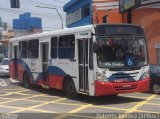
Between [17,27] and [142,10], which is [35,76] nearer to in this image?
[142,10]

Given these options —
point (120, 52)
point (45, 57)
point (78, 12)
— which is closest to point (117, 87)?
point (120, 52)

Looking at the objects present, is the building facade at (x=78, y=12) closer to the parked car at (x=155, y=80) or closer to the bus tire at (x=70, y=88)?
the parked car at (x=155, y=80)

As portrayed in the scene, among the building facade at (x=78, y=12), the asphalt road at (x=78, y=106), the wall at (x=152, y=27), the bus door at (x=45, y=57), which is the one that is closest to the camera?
the asphalt road at (x=78, y=106)

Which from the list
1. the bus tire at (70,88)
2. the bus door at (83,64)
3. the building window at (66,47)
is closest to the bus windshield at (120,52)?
the bus door at (83,64)

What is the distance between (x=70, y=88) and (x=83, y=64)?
1562 mm

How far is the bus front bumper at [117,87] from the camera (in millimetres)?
14055

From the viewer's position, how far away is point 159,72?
17.6 metres

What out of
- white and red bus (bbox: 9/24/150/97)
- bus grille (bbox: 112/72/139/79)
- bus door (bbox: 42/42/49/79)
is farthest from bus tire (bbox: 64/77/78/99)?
bus door (bbox: 42/42/49/79)

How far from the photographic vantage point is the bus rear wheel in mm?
15812

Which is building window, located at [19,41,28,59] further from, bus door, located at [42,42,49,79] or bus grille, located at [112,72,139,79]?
bus grille, located at [112,72,139,79]

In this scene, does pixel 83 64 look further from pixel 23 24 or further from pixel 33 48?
pixel 23 24

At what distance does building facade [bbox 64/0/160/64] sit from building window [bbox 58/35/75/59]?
10.4 meters

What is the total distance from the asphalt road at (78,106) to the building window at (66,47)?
67.3 inches

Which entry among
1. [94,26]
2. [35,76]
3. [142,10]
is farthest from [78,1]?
[94,26]
